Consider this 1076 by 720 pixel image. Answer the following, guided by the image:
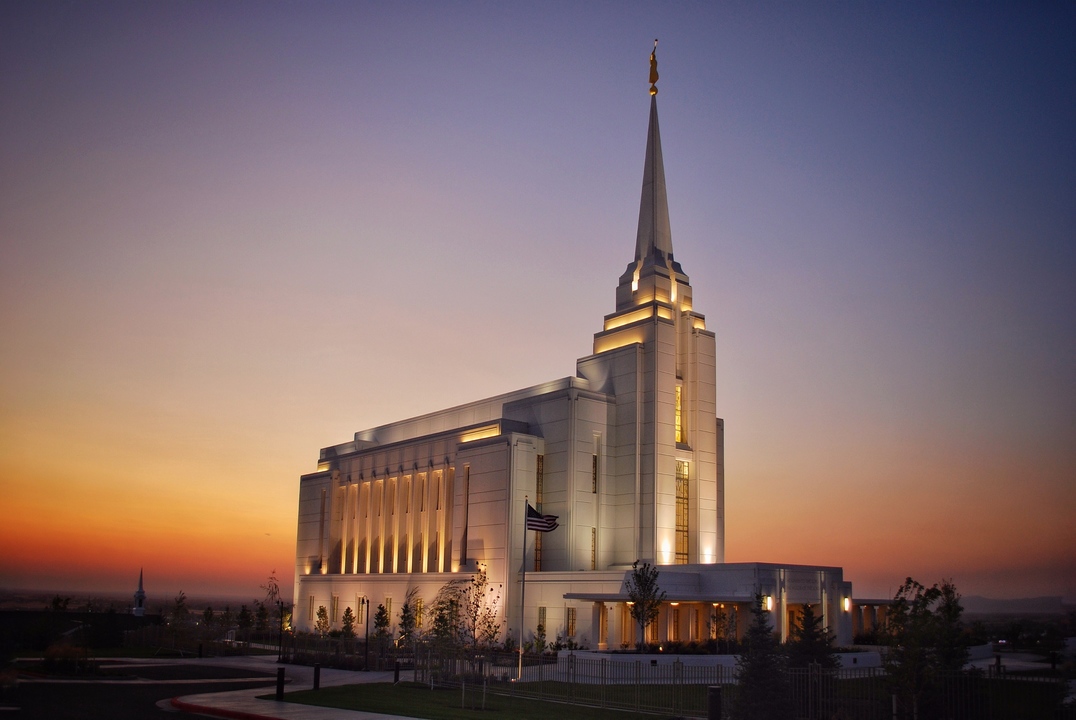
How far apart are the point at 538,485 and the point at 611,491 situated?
5001mm

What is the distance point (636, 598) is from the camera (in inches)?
1948

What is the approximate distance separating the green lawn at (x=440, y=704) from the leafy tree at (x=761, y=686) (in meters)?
5.44

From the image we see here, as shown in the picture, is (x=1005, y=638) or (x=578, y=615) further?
(x=1005, y=638)

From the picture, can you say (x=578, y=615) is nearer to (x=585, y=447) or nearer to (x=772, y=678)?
(x=585, y=447)

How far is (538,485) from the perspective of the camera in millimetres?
63312

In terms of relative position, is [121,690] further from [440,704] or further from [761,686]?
[761,686]

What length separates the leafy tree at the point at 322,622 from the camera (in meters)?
73.8

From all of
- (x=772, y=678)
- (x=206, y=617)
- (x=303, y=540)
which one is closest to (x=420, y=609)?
(x=206, y=617)

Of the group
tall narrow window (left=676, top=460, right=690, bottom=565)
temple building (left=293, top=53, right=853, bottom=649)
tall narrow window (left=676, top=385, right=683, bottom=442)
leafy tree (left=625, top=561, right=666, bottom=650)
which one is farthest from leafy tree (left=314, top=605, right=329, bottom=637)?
leafy tree (left=625, top=561, right=666, bottom=650)

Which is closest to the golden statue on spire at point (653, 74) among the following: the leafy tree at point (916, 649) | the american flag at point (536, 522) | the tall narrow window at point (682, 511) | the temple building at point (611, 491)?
the temple building at point (611, 491)

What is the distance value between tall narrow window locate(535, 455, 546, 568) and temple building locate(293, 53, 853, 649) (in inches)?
3.7

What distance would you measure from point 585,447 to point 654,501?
5.84m

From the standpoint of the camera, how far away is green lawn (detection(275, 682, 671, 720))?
26.8 m

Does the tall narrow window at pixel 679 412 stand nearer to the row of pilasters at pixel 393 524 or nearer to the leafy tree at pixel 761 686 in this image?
the row of pilasters at pixel 393 524
